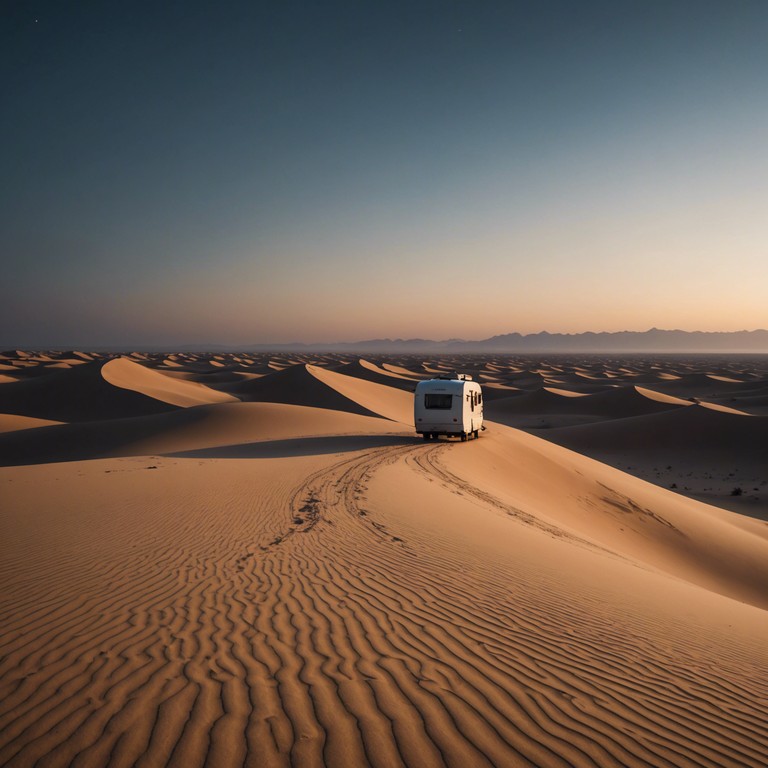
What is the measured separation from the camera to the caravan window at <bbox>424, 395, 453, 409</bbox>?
20.3 meters

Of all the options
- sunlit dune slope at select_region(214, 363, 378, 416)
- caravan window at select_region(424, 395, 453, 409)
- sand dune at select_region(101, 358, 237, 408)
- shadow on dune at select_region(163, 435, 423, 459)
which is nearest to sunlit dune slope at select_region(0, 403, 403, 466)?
shadow on dune at select_region(163, 435, 423, 459)

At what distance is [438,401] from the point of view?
20469 millimetres

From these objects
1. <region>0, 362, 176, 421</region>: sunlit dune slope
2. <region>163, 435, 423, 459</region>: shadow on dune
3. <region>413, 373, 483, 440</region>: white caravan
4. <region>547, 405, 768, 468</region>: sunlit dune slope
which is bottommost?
<region>547, 405, 768, 468</region>: sunlit dune slope

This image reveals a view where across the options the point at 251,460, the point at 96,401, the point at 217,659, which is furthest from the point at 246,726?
the point at 96,401

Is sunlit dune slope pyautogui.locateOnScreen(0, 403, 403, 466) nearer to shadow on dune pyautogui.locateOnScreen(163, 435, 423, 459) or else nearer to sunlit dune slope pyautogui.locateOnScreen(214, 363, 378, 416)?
shadow on dune pyautogui.locateOnScreen(163, 435, 423, 459)

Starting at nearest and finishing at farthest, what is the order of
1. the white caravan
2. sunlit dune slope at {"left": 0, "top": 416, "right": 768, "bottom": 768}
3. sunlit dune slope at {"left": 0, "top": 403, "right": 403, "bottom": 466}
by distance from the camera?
sunlit dune slope at {"left": 0, "top": 416, "right": 768, "bottom": 768}
the white caravan
sunlit dune slope at {"left": 0, "top": 403, "right": 403, "bottom": 466}

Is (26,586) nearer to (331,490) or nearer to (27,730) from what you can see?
(27,730)

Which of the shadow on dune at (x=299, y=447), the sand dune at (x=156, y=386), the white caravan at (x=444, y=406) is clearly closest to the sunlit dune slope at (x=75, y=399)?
the sand dune at (x=156, y=386)

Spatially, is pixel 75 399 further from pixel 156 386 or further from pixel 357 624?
pixel 357 624

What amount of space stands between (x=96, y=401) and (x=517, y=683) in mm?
46276

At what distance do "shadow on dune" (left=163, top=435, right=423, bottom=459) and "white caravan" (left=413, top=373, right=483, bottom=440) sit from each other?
1370 mm

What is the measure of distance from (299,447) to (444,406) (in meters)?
6.27

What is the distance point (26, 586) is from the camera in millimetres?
6344

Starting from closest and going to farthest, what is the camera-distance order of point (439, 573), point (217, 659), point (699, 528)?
point (217, 659) < point (439, 573) < point (699, 528)
